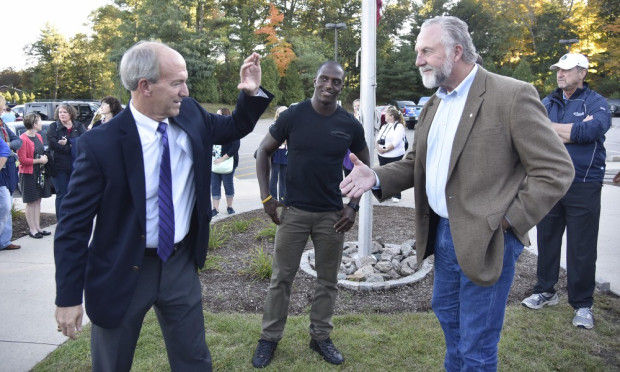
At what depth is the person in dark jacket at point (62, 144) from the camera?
7.09 m

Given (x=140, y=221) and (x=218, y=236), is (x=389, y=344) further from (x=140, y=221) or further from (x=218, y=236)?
(x=218, y=236)

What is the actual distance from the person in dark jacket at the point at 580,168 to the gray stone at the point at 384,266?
1813mm

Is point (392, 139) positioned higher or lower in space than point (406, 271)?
higher

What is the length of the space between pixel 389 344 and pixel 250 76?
2.54 m

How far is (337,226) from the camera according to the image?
3.58 m

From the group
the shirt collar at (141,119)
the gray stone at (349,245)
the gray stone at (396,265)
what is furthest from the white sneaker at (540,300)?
the shirt collar at (141,119)

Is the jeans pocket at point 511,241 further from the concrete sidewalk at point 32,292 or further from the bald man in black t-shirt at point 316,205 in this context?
the concrete sidewalk at point 32,292

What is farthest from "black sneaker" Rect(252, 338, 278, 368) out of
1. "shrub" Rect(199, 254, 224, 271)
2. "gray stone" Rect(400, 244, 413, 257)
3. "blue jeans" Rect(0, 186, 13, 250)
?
"blue jeans" Rect(0, 186, 13, 250)

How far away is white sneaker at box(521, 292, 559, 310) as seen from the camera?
15.0 ft

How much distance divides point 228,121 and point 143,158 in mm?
655

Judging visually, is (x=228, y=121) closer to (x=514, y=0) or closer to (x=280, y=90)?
(x=280, y=90)

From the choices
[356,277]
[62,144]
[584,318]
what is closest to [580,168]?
[584,318]

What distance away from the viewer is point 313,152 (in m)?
3.56

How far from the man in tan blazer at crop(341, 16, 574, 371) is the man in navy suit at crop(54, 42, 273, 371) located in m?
0.93
